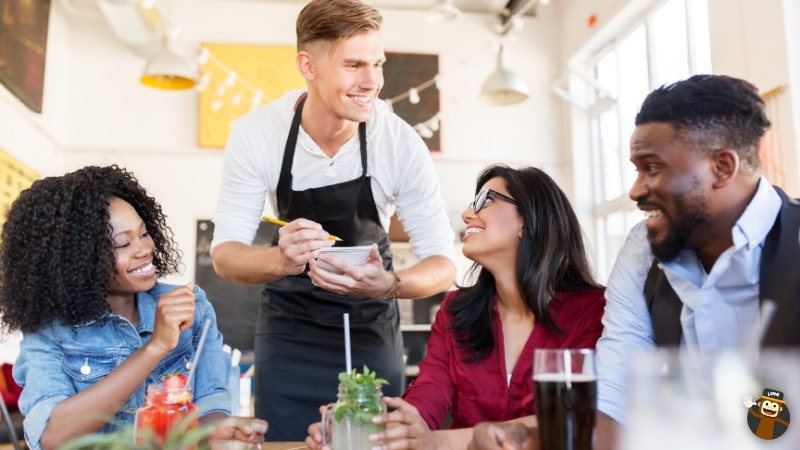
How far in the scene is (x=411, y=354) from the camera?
6.32 meters

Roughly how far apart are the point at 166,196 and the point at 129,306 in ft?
18.4

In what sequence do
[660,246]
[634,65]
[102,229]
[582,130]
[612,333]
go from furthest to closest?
[582,130] → [634,65] → [102,229] → [612,333] → [660,246]

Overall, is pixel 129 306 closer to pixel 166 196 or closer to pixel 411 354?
pixel 411 354

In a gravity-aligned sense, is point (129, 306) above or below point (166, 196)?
below

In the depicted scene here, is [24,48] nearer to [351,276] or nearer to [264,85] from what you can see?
[264,85]

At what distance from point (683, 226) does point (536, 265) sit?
2.12 ft

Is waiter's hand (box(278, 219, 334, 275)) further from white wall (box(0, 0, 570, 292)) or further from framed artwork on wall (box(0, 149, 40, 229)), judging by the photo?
white wall (box(0, 0, 570, 292))

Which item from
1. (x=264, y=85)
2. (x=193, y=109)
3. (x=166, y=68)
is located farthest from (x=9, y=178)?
(x=264, y=85)

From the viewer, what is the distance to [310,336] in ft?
7.84

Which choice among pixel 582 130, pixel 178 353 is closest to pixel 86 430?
pixel 178 353

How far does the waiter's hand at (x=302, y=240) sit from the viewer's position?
2000 millimetres

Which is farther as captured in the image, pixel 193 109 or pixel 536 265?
pixel 193 109

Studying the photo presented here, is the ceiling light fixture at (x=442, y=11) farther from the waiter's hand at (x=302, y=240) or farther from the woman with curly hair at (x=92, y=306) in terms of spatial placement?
the woman with curly hair at (x=92, y=306)

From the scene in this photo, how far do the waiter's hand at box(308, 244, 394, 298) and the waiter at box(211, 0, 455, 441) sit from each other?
0.19 metres
